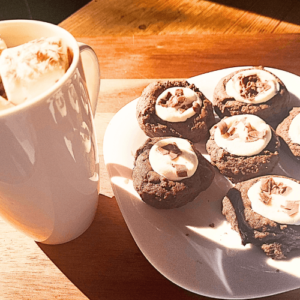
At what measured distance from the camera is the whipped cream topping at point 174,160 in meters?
0.80

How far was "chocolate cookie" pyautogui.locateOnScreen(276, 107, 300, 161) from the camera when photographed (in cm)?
93

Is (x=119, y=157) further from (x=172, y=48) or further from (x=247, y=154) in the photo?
(x=172, y=48)

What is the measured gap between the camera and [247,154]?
2.94 feet

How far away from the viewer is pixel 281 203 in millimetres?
733

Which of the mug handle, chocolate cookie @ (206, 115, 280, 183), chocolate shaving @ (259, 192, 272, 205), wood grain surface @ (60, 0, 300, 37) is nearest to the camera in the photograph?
the mug handle

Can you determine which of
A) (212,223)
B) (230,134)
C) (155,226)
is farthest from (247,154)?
(155,226)

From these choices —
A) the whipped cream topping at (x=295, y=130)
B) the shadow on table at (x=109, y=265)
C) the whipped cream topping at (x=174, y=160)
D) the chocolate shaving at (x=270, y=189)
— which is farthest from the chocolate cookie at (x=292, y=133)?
the shadow on table at (x=109, y=265)

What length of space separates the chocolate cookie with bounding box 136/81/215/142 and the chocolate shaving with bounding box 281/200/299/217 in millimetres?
336

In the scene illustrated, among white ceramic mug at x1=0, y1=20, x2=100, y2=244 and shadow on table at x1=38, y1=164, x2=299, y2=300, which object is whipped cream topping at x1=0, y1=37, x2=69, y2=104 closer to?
white ceramic mug at x1=0, y1=20, x2=100, y2=244

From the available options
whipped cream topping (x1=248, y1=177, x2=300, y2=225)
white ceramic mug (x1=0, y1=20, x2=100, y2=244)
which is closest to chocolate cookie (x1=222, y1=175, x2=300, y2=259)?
whipped cream topping (x1=248, y1=177, x2=300, y2=225)

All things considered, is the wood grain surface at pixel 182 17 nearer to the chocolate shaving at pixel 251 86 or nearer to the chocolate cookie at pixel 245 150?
the chocolate shaving at pixel 251 86

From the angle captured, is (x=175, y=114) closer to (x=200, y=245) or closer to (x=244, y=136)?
(x=244, y=136)

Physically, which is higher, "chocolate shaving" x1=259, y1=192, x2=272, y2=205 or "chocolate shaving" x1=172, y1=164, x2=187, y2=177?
"chocolate shaving" x1=172, y1=164, x2=187, y2=177

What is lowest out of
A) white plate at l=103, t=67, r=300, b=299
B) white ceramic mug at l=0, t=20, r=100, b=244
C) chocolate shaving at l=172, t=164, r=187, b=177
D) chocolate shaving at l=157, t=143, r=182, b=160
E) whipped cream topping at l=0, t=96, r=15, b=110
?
white plate at l=103, t=67, r=300, b=299
